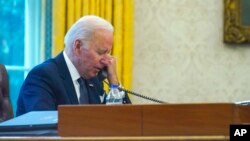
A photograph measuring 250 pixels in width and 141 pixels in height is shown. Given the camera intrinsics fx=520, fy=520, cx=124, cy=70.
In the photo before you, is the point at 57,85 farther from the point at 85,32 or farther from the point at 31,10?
the point at 31,10

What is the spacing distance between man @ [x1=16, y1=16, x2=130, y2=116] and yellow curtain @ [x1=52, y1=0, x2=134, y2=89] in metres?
0.78

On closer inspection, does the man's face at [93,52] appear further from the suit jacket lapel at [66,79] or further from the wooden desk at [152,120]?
the wooden desk at [152,120]

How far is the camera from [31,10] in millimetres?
3945

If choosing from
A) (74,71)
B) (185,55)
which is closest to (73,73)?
(74,71)

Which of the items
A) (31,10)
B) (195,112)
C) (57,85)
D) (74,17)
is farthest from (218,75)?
(195,112)

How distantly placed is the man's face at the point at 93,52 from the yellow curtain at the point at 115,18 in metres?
0.90

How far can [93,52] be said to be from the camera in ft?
9.34

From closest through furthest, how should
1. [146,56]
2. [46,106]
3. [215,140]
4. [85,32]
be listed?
1. [215,140]
2. [46,106]
3. [85,32]
4. [146,56]

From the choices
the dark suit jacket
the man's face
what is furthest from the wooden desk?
the man's face

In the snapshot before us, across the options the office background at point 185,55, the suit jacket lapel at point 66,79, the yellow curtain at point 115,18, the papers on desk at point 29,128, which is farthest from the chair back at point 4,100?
the office background at point 185,55

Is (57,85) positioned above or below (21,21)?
below

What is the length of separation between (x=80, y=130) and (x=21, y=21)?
294cm

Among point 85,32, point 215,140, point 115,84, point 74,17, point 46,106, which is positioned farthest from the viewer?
point 74,17

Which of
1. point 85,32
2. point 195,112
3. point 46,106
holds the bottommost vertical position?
point 46,106
